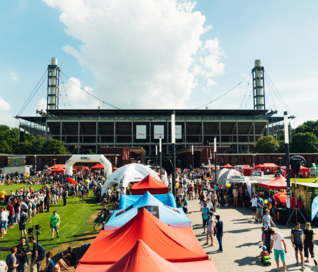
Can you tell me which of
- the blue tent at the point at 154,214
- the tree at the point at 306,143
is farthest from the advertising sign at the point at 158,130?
Answer: the blue tent at the point at 154,214

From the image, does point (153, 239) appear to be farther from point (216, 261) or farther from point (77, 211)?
point (77, 211)

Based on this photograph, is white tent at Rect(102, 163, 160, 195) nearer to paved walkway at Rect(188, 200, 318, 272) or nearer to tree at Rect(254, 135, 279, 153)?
paved walkway at Rect(188, 200, 318, 272)

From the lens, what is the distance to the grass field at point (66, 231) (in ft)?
34.4

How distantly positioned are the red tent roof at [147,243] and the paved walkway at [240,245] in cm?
297

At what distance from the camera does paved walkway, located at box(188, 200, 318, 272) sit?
25.7 feet

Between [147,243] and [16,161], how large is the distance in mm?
53593

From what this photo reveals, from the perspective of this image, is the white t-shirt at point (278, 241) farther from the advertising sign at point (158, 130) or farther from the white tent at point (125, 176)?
the advertising sign at point (158, 130)

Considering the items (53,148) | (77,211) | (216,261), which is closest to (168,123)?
(53,148)

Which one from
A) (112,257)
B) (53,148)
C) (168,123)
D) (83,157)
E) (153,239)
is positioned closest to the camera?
(112,257)

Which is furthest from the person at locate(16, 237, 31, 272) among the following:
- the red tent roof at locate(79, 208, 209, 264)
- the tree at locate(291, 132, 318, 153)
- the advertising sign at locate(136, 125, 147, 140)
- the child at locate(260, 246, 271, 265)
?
the advertising sign at locate(136, 125, 147, 140)

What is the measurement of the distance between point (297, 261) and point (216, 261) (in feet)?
9.33

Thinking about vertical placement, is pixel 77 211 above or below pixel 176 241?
below

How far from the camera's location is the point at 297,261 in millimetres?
7910

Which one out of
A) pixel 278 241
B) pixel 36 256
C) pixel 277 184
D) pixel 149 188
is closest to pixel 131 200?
pixel 149 188
